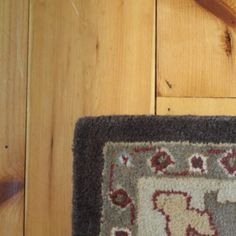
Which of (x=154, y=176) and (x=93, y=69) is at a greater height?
(x=93, y=69)

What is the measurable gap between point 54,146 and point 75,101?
7cm

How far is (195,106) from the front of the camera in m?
0.55

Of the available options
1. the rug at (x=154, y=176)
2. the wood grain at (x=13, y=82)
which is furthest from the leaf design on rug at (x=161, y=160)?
the wood grain at (x=13, y=82)

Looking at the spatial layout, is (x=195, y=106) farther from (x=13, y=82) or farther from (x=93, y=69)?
(x=13, y=82)

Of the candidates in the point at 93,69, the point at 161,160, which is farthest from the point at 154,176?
the point at 93,69

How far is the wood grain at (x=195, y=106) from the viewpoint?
0.54 m

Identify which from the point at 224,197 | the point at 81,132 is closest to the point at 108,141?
the point at 81,132

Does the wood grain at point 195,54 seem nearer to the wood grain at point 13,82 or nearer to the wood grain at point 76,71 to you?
the wood grain at point 76,71

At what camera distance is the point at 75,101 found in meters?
0.55

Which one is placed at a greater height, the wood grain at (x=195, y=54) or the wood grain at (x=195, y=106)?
the wood grain at (x=195, y=54)

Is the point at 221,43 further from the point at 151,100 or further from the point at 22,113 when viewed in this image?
the point at 22,113

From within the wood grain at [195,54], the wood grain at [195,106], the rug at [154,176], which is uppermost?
the wood grain at [195,54]

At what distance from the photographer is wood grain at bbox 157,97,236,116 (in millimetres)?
545

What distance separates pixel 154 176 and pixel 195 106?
4.4 inches
